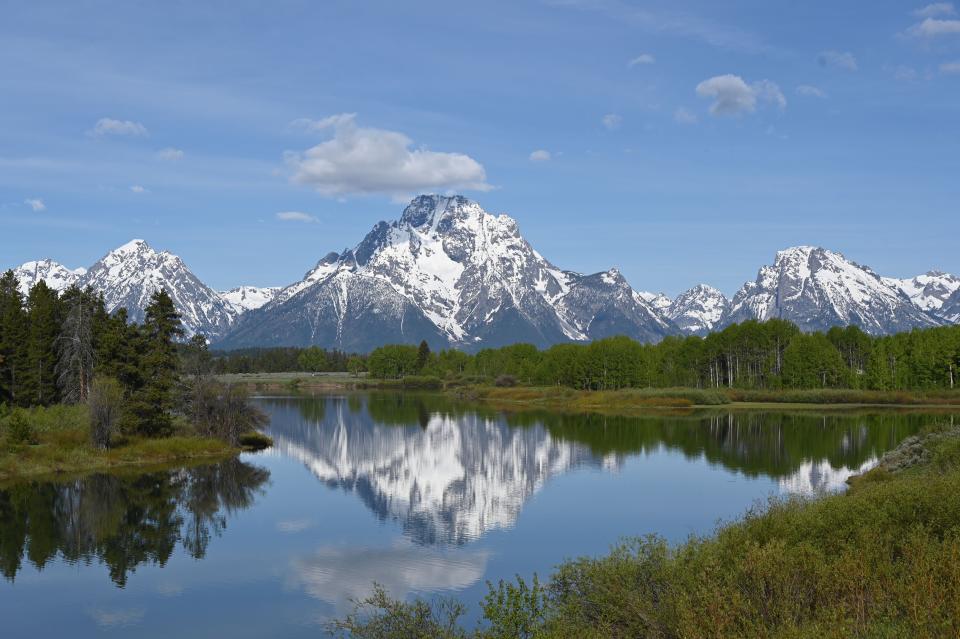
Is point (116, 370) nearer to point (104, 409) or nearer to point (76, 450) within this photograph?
point (104, 409)

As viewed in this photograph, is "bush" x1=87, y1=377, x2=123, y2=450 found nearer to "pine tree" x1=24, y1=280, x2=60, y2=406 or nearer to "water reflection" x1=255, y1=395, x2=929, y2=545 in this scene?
"water reflection" x1=255, y1=395, x2=929, y2=545

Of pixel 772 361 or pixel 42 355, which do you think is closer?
pixel 42 355

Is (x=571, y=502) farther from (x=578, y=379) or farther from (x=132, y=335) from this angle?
(x=578, y=379)

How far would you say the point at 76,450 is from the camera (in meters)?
71.1

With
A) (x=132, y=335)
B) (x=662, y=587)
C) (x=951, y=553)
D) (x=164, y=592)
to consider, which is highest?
(x=132, y=335)

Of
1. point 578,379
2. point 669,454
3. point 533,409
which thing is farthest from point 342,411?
point 669,454

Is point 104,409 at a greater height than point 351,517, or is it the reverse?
point 104,409

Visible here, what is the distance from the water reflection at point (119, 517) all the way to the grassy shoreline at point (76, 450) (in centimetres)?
437

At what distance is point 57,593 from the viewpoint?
3572cm

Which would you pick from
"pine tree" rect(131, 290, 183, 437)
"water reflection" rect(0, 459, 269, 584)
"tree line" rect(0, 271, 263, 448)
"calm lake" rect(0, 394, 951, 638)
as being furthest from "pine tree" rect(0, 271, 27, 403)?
"water reflection" rect(0, 459, 269, 584)

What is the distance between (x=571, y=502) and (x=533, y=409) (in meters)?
97.8

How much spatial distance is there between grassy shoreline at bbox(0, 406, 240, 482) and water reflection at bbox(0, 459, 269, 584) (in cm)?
437

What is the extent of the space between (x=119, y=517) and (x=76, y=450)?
23.0m

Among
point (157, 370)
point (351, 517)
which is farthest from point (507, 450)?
point (157, 370)
